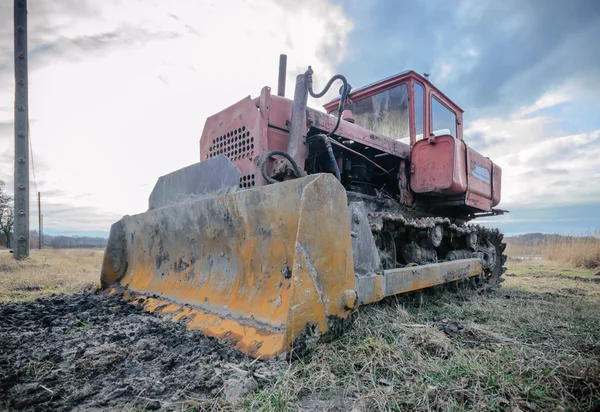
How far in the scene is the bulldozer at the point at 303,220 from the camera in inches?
83.0

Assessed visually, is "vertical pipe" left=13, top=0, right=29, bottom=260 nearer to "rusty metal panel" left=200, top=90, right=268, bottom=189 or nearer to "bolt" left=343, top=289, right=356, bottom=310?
"rusty metal panel" left=200, top=90, right=268, bottom=189

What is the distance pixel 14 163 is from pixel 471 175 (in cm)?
1086

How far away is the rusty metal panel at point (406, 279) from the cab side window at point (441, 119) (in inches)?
81.5

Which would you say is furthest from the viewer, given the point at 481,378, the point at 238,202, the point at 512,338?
the point at 238,202

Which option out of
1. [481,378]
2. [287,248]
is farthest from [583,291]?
[287,248]

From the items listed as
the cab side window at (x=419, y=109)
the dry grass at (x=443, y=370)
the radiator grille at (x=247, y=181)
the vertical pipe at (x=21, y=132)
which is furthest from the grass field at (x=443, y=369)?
the vertical pipe at (x=21, y=132)

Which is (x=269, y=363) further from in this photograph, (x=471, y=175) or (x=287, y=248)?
(x=471, y=175)

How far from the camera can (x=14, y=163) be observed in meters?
9.57

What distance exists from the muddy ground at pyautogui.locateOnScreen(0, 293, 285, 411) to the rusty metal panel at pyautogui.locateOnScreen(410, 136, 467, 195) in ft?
11.0

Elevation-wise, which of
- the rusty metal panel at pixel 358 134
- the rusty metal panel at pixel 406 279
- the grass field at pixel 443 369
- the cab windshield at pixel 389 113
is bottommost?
the grass field at pixel 443 369

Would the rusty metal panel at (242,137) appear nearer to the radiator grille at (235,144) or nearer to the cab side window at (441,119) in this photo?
the radiator grille at (235,144)

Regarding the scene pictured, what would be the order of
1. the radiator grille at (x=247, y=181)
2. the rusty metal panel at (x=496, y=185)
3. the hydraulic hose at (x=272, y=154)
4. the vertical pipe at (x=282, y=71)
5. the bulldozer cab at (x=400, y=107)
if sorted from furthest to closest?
the rusty metal panel at (x=496, y=185), the bulldozer cab at (x=400, y=107), the vertical pipe at (x=282, y=71), the radiator grille at (x=247, y=181), the hydraulic hose at (x=272, y=154)

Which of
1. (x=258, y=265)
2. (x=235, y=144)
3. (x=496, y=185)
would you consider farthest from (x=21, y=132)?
(x=496, y=185)

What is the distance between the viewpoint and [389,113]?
5.02 metres
